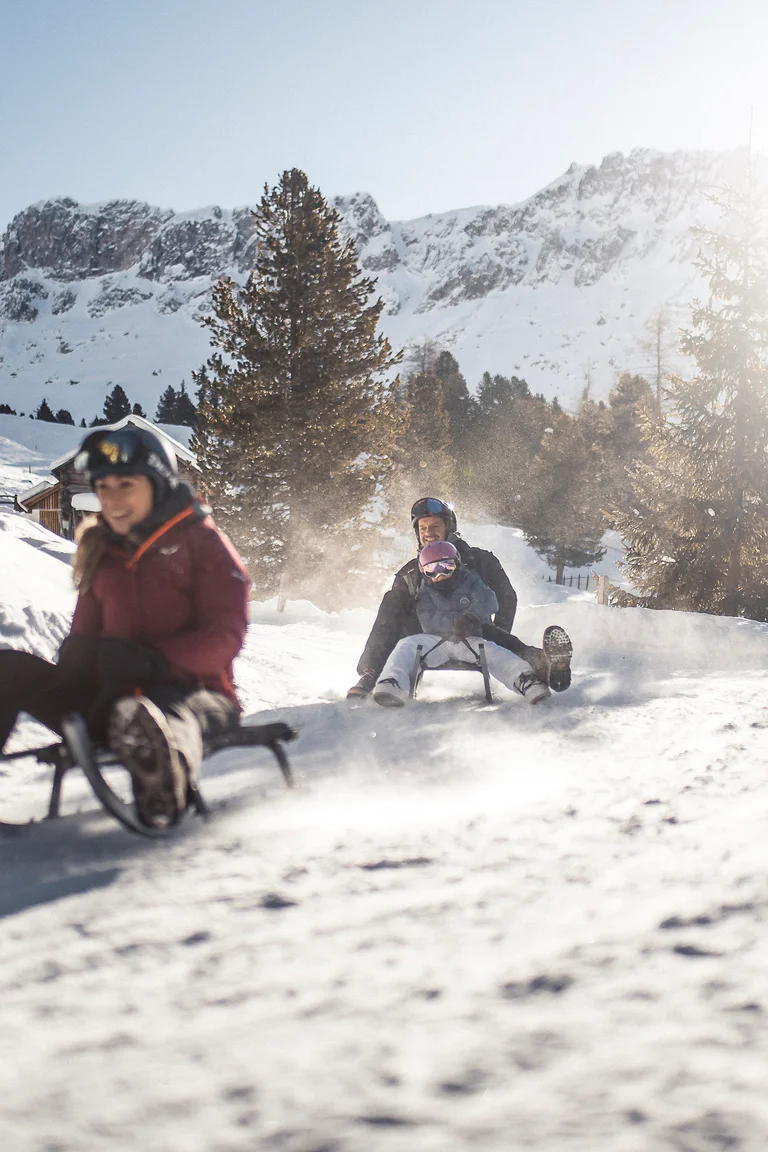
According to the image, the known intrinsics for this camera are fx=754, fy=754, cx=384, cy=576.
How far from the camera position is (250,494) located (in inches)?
679

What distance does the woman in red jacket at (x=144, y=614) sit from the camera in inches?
96.5

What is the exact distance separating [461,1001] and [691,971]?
547 millimetres

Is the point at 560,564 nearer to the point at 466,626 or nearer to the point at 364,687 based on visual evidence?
the point at 466,626

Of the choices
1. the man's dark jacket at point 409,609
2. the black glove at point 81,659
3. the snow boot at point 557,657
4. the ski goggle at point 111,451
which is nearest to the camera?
the black glove at point 81,659

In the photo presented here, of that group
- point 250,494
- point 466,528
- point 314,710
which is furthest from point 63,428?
point 314,710

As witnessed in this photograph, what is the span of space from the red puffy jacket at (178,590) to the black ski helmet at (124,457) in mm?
161

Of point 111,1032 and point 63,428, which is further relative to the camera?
point 63,428

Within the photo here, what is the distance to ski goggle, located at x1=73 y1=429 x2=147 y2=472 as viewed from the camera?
2658mm

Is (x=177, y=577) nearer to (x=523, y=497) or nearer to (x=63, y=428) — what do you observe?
(x=523, y=497)

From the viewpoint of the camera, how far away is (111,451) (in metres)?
2.66

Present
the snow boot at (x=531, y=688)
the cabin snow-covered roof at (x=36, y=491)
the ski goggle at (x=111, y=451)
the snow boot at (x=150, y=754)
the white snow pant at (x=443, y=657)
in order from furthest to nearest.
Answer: the cabin snow-covered roof at (x=36, y=491) → the white snow pant at (x=443, y=657) → the snow boot at (x=531, y=688) → the ski goggle at (x=111, y=451) → the snow boot at (x=150, y=754)

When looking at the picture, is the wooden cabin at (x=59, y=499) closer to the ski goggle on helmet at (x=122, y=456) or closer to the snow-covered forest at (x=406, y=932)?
the snow-covered forest at (x=406, y=932)

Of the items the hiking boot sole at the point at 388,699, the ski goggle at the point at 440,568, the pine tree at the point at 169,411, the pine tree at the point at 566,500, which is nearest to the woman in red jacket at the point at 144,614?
the hiking boot sole at the point at 388,699

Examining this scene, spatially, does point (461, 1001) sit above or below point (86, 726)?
below
